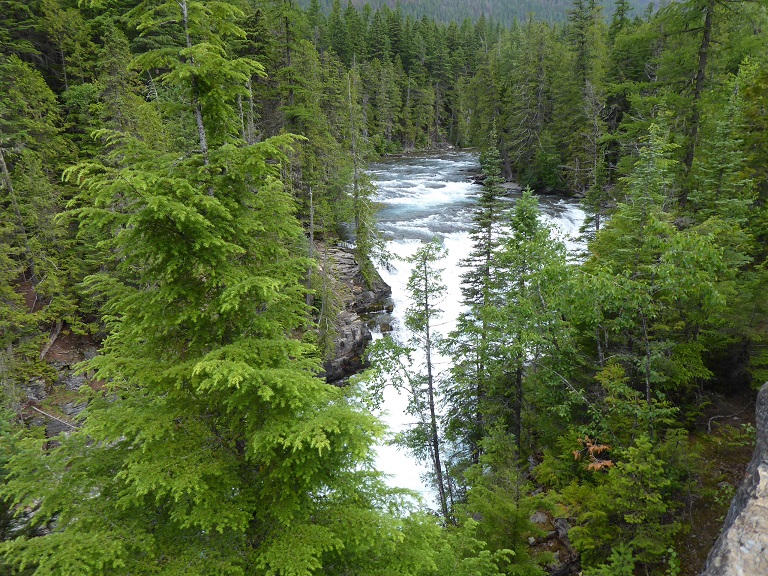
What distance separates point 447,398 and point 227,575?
1110cm

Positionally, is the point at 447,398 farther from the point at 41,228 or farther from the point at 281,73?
the point at 41,228

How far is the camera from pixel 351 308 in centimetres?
2322

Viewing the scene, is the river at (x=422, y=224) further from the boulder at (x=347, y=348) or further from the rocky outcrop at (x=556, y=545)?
the rocky outcrop at (x=556, y=545)

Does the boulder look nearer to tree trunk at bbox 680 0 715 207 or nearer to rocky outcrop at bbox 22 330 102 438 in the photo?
rocky outcrop at bbox 22 330 102 438

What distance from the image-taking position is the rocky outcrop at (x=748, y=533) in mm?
4453

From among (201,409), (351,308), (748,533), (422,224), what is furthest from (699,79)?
(422,224)

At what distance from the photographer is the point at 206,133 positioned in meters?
6.16

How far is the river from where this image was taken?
17.5 metres

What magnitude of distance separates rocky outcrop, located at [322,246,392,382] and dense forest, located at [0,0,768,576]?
3.96 ft

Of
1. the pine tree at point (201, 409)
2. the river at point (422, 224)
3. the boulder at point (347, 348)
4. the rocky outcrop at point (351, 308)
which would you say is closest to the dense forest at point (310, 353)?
the pine tree at point (201, 409)

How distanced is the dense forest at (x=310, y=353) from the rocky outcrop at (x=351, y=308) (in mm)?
1207

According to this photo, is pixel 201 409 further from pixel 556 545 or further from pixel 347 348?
pixel 347 348

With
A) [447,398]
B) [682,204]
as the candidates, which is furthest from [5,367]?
[682,204]

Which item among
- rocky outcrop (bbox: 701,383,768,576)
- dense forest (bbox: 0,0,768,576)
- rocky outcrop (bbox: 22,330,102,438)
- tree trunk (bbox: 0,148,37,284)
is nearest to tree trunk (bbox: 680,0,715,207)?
dense forest (bbox: 0,0,768,576)
